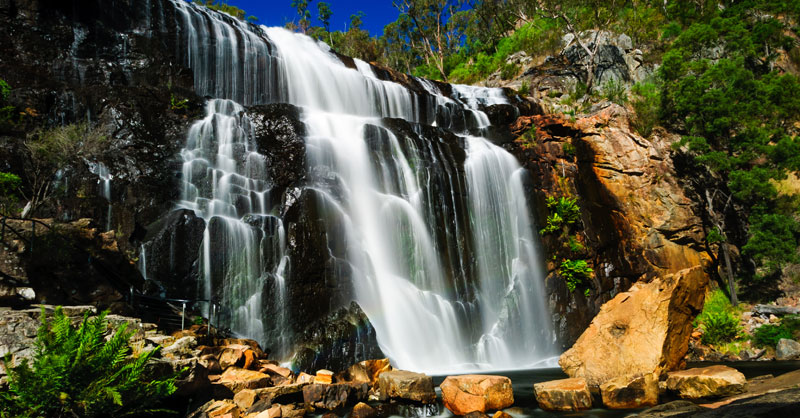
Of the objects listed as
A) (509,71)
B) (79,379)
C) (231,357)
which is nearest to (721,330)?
(231,357)

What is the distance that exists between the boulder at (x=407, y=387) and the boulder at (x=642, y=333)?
4217mm

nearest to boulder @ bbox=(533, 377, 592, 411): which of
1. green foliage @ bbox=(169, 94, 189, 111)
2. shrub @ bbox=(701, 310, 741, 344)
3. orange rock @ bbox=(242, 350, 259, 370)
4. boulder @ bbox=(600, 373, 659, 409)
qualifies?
boulder @ bbox=(600, 373, 659, 409)

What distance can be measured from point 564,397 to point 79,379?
8007 millimetres

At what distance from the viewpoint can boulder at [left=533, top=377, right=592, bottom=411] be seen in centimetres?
834

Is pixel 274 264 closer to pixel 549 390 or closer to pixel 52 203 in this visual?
pixel 52 203

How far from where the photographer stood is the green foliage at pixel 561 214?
1928 cm

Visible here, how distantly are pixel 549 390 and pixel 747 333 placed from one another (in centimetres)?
1313

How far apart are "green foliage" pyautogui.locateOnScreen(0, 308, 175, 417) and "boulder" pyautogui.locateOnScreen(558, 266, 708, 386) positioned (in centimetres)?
928

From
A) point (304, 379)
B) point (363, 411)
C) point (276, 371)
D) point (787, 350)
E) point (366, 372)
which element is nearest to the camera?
point (363, 411)

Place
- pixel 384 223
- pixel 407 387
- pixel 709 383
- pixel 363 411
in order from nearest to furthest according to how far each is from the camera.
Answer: pixel 363 411 → pixel 709 383 → pixel 407 387 → pixel 384 223

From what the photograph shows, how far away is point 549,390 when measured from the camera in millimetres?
8586

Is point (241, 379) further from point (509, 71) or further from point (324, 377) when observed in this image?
point (509, 71)

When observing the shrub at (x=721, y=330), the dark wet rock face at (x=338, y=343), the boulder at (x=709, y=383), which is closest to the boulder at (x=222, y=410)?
the dark wet rock face at (x=338, y=343)

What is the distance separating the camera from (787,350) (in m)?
14.7
